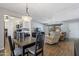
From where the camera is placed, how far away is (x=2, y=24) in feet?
4.97

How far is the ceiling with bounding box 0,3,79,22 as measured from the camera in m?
1.50

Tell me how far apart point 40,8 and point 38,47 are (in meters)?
0.67

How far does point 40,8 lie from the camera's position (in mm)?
1532

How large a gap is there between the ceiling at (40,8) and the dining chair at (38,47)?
0.29 metres

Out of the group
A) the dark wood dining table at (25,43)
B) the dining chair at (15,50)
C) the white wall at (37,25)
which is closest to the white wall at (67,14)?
the white wall at (37,25)

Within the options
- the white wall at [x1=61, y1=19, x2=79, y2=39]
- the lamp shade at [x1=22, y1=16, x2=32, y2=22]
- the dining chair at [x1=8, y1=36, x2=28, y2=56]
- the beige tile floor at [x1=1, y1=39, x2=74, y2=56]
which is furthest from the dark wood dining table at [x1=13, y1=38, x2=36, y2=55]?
the white wall at [x1=61, y1=19, x2=79, y2=39]

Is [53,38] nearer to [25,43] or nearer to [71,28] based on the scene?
[71,28]

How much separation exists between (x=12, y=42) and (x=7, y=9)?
54cm

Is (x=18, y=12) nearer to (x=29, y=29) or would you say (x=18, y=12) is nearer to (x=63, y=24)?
(x=29, y=29)

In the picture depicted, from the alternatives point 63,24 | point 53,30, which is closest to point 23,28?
point 53,30

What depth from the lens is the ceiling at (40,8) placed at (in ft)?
4.92

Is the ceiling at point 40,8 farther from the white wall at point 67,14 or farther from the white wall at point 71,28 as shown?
the white wall at point 71,28

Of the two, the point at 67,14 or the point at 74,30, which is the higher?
the point at 67,14

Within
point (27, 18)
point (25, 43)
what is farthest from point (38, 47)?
point (27, 18)
